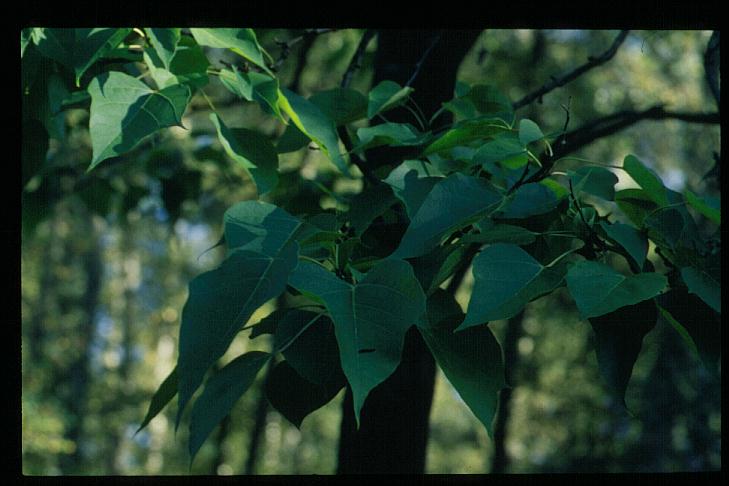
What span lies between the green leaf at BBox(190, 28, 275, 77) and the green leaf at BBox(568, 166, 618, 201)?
0.37m

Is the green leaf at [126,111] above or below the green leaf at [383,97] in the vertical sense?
below

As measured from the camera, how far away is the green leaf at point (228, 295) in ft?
1.79

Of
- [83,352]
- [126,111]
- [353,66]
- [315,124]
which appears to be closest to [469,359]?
[315,124]

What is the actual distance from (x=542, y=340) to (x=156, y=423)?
6704mm

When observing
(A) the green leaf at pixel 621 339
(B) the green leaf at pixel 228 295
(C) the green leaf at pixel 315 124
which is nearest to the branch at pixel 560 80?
(C) the green leaf at pixel 315 124

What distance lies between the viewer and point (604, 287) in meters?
0.60

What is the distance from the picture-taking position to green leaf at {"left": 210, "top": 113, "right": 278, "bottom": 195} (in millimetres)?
868

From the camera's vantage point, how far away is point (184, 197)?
186 centimetres

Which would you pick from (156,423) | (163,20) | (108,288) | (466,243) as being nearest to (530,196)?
(466,243)

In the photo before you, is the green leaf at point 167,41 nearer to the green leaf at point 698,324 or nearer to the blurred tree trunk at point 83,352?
the green leaf at point 698,324

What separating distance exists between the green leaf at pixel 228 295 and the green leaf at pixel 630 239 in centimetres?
30

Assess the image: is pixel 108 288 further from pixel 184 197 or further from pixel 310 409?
pixel 310 409

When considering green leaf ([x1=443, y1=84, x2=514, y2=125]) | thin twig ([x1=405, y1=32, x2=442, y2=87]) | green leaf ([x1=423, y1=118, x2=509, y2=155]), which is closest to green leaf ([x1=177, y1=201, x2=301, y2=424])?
green leaf ([x1=423, y1=118, x2=509, y2=155])

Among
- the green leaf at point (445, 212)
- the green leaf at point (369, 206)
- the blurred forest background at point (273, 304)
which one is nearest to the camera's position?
the green leaf at point (445, 212)
